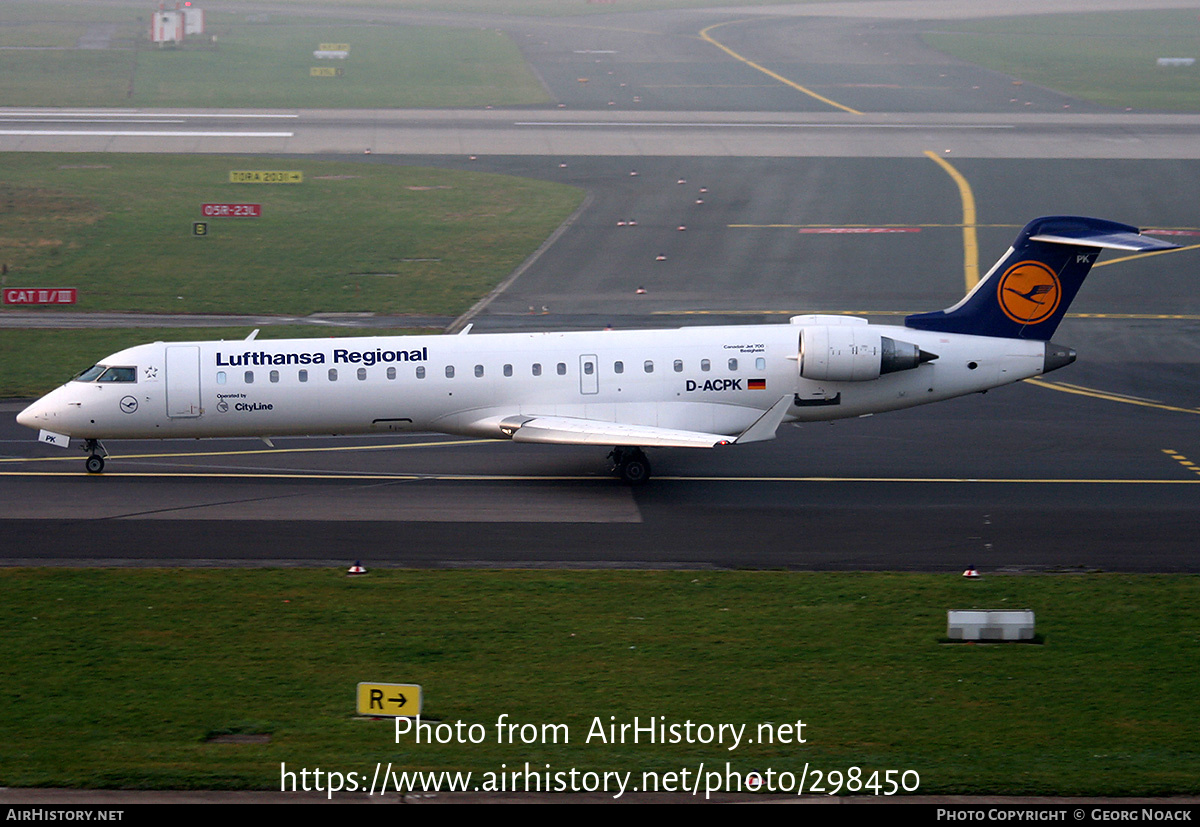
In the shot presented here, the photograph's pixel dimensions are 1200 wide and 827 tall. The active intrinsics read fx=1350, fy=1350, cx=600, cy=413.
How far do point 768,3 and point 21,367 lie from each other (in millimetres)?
144020

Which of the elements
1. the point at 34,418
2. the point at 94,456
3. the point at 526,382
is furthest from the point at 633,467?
the point at 34,418

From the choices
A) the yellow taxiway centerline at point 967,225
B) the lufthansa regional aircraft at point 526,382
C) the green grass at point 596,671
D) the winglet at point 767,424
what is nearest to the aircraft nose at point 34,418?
the lufthansa regional aircraft at point 526,382

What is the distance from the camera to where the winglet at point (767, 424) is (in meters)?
29.0

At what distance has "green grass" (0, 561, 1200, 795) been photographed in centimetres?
1708

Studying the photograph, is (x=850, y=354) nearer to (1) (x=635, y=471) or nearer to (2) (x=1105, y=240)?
(1) (x=635, y=471)

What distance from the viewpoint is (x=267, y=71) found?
106875 millimetres

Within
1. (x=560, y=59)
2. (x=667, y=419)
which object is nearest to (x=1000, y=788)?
(x=667, y=419)

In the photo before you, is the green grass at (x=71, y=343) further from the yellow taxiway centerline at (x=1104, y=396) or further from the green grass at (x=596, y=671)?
the yellow taxiway centerline at (x=1104, y=396)

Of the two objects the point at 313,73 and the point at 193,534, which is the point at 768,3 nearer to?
the point at 313,73

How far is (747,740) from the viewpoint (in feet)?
58.0

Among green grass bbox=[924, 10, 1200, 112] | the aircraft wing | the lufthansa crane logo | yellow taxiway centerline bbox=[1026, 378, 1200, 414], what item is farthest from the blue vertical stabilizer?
green grass bbox=[924, 10, 1200, 112]

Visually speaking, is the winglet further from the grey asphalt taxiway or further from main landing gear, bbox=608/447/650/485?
main landing gear, bbox=608/447/650/485

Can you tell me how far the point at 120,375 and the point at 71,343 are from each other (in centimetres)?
1250

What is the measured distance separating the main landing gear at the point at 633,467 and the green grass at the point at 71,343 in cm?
1346
